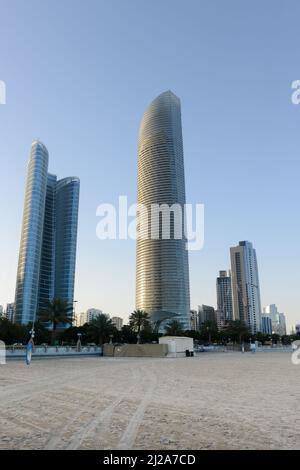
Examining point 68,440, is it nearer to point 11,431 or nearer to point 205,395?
point 11,431

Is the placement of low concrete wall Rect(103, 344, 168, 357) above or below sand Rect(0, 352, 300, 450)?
below

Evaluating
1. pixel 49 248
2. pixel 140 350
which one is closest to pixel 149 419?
pixel 140 350

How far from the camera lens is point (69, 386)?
14.7 m

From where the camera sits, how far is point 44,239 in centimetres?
18000

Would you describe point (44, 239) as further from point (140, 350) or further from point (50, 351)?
point (50, 351)

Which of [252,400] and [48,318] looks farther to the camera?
[48,318]

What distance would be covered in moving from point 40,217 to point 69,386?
525 ft

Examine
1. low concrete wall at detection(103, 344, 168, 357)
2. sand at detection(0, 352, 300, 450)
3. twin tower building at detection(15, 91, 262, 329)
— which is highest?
twin tower building at detection(15, 91, 262, 329)

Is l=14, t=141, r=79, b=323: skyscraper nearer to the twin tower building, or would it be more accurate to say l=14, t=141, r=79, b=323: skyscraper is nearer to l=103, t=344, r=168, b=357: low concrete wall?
the twin tower building

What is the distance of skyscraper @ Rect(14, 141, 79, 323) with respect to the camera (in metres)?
156

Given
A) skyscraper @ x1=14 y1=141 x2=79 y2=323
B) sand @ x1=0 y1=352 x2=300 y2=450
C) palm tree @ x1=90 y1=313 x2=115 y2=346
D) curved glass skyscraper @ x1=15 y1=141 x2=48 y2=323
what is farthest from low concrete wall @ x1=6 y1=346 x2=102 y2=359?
curved glass skyscraper @ x1=15 y1=141 x2=48 y2=323
